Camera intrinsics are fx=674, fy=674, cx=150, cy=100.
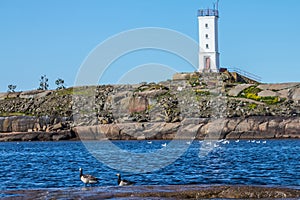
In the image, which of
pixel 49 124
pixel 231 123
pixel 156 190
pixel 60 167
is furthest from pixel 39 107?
pixel 156 190

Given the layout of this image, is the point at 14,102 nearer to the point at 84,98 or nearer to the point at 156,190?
the point at 84,98

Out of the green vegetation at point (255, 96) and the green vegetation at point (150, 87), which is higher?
the green vegetation at point (150, 87)

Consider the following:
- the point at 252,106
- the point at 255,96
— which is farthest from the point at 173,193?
the point at 255,96

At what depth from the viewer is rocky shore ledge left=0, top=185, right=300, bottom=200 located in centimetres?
2970

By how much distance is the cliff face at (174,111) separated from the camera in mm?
96625

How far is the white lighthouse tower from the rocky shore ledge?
90.3 metres

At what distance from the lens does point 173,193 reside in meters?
30.4

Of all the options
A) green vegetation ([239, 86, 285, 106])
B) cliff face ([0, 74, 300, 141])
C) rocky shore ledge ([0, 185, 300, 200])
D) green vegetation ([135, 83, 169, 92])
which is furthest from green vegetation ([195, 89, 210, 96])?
rocky shore ledge ([0, 185, 300, 200])

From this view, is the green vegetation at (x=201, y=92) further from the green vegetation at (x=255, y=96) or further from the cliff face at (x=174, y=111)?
the green vegetation at (x=255, y=96)

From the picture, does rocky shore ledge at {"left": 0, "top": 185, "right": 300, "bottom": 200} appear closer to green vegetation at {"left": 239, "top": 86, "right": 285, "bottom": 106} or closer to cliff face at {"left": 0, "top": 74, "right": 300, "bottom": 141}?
cliff face at {"left": 0, "top": 74, "right": 300, "bottom": 141}

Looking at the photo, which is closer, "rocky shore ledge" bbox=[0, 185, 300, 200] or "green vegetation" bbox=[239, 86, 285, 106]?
"rocky shore ledge" bbox=[0, 185, 300, 200]

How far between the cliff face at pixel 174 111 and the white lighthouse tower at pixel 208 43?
241 centimetres

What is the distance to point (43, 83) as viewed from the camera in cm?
17850

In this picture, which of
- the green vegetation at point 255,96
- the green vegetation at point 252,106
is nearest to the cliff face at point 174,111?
the green vegetation at point 255,96
